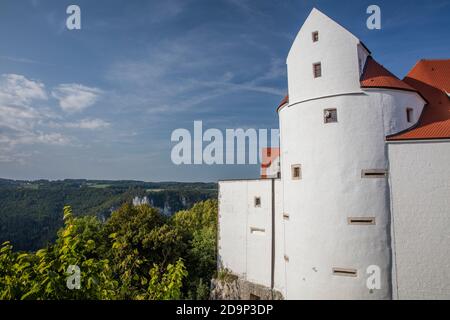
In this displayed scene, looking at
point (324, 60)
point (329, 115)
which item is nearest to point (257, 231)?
point (329, 115)

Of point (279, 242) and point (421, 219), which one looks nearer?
point (421, 219)

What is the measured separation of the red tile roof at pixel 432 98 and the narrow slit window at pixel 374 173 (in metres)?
1.79

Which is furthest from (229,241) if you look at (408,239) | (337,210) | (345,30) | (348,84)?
(345,30)

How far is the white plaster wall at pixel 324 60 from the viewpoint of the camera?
17000 mm

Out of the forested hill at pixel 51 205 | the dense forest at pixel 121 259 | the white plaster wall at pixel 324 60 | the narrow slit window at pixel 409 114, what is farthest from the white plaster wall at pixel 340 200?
the forested hill at pixel 51 205

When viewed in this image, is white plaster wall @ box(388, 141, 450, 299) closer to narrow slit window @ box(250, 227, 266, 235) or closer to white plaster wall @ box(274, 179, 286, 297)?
white plaster wall @ box(274, 179, 286, 297)

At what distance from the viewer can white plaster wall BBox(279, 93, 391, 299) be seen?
15812mm

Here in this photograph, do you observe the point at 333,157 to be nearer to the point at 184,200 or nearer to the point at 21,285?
the point at 21,285

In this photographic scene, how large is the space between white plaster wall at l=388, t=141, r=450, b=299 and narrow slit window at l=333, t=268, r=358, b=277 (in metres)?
2.03

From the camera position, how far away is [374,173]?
16.1 m

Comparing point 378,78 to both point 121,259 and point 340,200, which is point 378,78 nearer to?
point 340,200

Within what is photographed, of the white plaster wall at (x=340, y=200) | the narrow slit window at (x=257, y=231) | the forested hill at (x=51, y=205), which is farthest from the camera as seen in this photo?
the forested hill at (x=51, y=205)

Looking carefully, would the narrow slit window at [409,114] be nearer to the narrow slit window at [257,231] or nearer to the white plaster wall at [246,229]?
the white plaster wall at [246,229]

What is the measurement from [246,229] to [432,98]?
1584 cm
